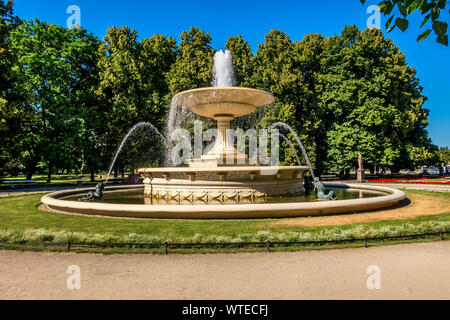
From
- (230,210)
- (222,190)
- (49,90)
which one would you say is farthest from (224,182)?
(49,90)

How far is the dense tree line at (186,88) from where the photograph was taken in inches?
1155

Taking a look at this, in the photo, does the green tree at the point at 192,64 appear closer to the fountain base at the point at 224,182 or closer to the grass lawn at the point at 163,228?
the fountain base at the point at 224,182

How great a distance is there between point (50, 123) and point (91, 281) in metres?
28.4

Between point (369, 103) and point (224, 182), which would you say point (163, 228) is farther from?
point (369, 103)

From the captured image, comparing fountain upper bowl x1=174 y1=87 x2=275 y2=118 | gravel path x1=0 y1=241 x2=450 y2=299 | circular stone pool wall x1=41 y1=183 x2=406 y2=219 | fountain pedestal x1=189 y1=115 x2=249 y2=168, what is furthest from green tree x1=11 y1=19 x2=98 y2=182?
gravel path x1=0 y1=241 x2=450 y2=299

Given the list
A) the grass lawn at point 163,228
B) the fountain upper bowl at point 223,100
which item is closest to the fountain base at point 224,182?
the grass lawn at point 163,228

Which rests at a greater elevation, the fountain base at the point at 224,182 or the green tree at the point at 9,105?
the green tree at the point at 9,105

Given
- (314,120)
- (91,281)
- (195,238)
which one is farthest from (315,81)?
(91,281)

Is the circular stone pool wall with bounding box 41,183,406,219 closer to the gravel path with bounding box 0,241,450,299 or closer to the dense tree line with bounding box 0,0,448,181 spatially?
the gravel path with bounding box 0,241,450,299

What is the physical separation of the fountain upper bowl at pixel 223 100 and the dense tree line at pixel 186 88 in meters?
13.7

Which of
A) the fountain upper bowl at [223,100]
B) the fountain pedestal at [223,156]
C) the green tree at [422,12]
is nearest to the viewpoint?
the green tree at [422,12]

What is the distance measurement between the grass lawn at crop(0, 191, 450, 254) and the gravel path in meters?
0.80

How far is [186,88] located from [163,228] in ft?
82.8
